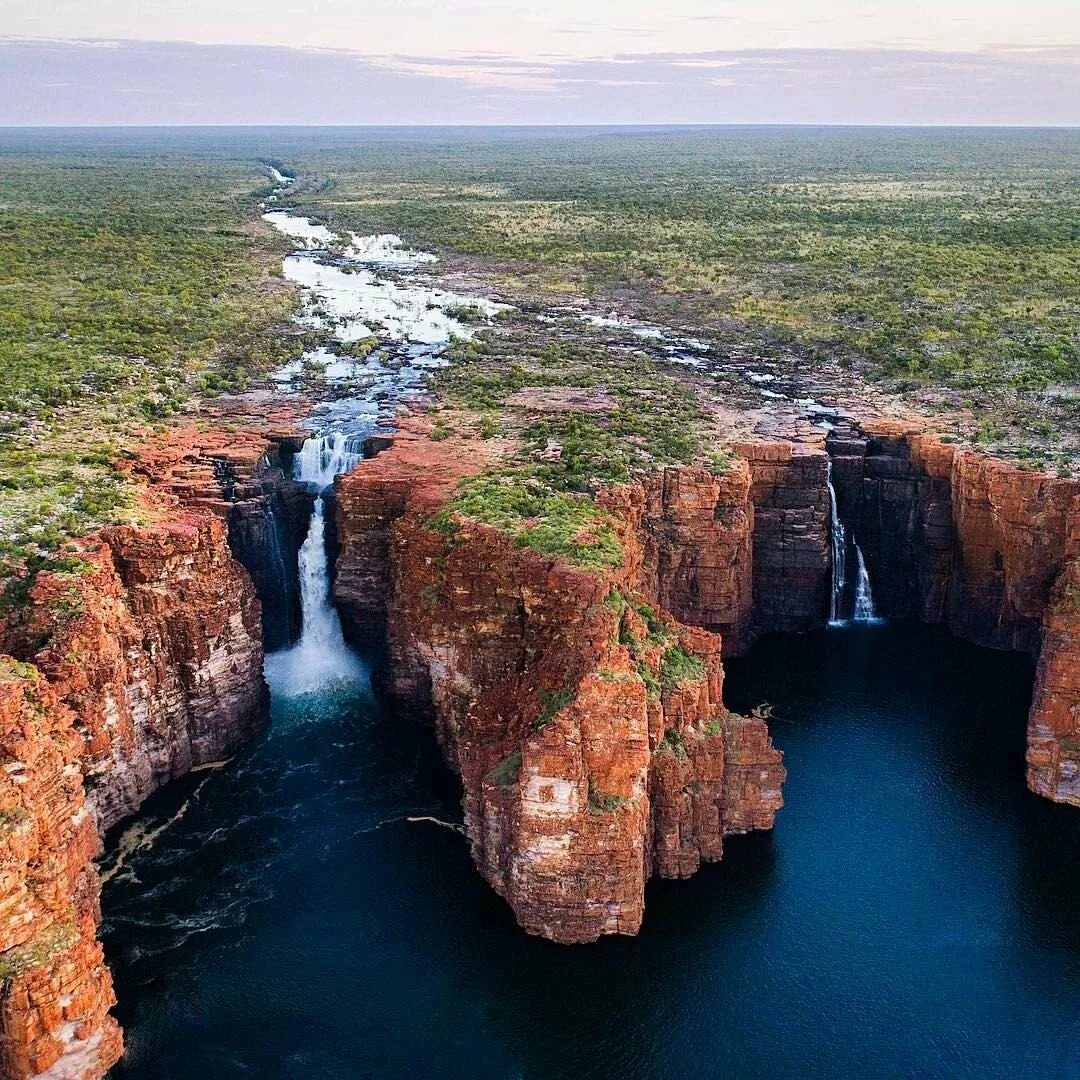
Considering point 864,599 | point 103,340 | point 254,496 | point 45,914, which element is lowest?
point 864,599

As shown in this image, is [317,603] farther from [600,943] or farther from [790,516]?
[790,516]

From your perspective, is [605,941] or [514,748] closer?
[605,941]

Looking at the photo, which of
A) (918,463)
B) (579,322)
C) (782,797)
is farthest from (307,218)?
(782,797)

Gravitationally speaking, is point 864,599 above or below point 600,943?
above

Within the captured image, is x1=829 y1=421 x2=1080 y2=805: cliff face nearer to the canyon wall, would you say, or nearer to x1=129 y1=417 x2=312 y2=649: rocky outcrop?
x1=129 y1=417 x2=312 y2=649: rocky outcrop

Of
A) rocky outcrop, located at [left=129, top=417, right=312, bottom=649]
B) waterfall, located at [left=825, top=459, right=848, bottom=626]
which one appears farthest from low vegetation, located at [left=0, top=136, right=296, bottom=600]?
waterfall, located at [left=825, top=459, right=848, bottom=626]

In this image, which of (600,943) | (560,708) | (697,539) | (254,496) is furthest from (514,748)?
(254,496)

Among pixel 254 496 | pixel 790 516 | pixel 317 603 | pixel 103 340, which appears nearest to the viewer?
pixel 254 496

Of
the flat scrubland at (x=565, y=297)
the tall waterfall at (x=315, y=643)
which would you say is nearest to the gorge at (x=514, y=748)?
the tall waterfall at (x=315, y=643)
